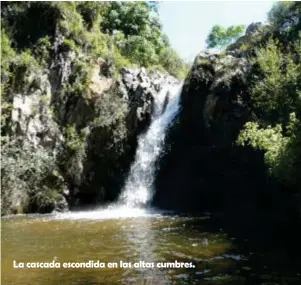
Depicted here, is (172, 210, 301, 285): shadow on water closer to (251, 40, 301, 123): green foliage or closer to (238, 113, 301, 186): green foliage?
(238, 113, 301, 186): green foliage

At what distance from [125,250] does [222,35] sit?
158 feet

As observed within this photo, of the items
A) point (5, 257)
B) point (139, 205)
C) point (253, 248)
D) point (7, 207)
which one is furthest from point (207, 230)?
point (7, 207)

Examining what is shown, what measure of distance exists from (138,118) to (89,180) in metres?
3.51

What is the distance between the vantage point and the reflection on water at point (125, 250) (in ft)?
22.1

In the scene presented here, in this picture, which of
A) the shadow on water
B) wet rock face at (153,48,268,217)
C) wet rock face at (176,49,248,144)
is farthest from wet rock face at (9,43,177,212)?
the shadow on water

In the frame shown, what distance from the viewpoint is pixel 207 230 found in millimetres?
10617

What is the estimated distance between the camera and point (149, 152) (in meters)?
19.0

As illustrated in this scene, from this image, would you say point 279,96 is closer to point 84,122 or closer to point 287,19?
point 287,19

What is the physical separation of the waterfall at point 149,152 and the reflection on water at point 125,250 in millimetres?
4794

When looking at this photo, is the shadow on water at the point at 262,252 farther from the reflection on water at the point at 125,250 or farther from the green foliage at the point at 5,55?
the green foliage at the point at 5,55

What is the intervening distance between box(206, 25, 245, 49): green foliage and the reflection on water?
4281cm

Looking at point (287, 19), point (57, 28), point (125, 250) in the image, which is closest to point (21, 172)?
point (57, 28)

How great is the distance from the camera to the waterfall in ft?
59.9

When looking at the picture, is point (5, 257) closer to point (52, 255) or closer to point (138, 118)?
point (52, 255)
